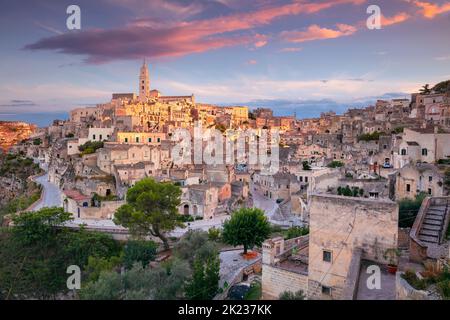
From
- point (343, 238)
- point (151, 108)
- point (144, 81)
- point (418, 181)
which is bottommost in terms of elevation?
point (343, 238)

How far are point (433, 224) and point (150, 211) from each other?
14.5 meters

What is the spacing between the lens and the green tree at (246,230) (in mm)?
19317

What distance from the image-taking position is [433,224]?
1347cm

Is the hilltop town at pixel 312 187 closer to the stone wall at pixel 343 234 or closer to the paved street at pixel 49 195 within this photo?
the stone wall at pixel 343 234

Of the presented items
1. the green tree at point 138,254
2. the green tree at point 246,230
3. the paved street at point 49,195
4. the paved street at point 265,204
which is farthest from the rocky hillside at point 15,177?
the green tree at point 246,230

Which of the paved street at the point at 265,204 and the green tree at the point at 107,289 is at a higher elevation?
the green tree at the point at 107,289

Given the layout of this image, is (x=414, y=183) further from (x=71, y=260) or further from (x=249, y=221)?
(x=71, y=260)

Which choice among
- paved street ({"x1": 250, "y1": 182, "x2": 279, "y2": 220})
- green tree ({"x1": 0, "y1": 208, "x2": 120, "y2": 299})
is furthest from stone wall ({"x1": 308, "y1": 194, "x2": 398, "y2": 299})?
paved street ({"x1": 250, "y1": 182, "x2": 279, "y2": 220})

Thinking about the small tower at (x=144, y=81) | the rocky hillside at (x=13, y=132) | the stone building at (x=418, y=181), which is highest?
the small tower at (x=144, y=81)

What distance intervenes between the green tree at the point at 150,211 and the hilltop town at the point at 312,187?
6.30ft

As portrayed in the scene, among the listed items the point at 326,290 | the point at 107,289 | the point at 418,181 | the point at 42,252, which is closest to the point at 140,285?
the point at 107,289

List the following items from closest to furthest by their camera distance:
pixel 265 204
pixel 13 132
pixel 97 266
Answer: pixel 97 266, pixel 265 204, pixel 13 132

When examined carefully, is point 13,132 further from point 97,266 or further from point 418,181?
point 418,181
